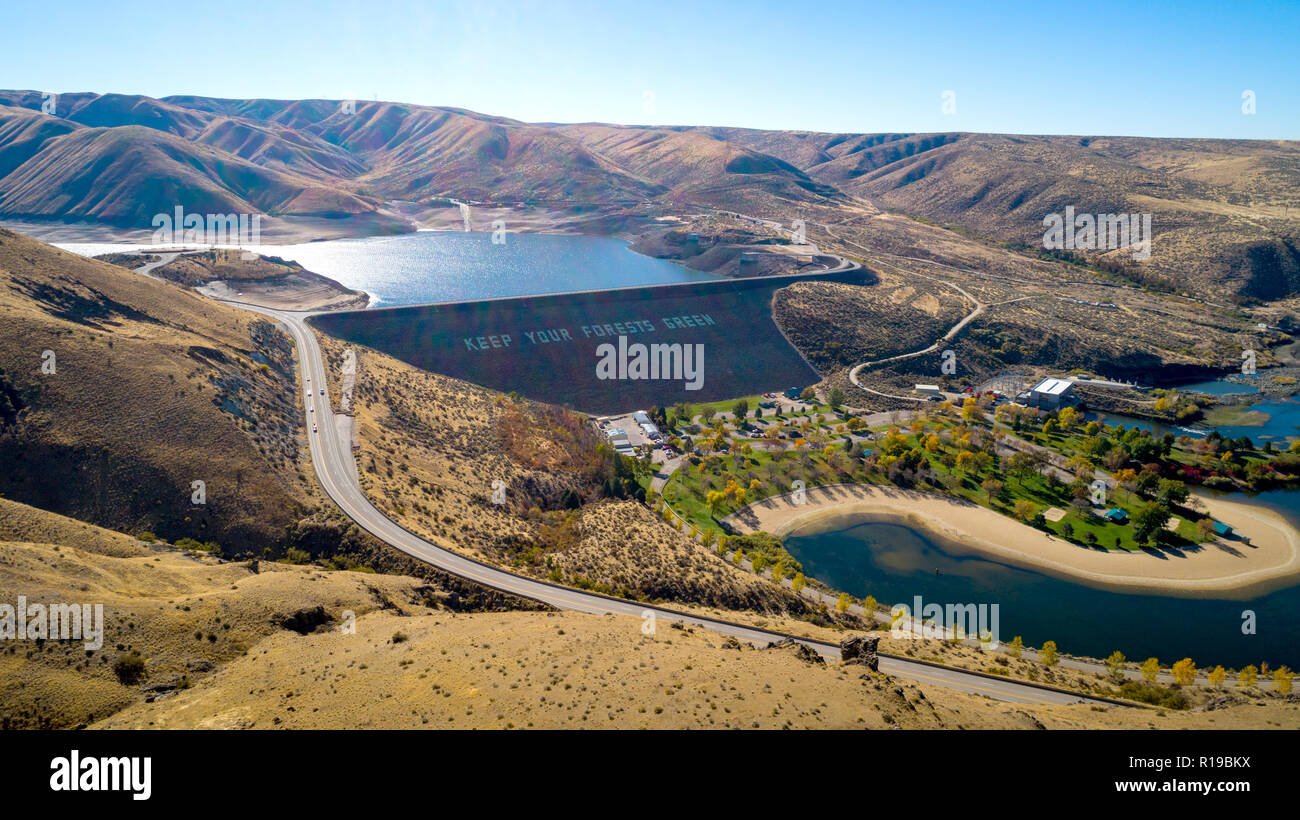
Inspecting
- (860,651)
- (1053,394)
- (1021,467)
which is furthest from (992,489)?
(860,651)

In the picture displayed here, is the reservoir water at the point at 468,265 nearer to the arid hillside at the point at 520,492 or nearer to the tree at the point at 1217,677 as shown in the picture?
the arid hillside at the point at 520,492

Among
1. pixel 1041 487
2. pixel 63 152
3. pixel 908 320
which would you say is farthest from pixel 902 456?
pixel 63 152

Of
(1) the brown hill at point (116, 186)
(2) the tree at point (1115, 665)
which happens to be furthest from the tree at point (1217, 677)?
(1) the brown hill at point (116, 186)

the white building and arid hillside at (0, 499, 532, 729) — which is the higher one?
the white building

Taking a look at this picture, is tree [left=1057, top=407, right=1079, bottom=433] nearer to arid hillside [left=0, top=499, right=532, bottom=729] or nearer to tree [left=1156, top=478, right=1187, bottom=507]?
tree [left=1156, top=478, right=1187, bottom=507]

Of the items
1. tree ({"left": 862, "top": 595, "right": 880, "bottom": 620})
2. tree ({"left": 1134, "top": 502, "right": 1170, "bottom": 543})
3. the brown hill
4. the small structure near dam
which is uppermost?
the brown hill

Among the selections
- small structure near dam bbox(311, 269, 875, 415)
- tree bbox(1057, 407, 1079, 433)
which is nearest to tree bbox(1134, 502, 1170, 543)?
tree bbox(1057, 407, 1079, 433)

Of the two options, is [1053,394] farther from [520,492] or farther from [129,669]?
[129,669]

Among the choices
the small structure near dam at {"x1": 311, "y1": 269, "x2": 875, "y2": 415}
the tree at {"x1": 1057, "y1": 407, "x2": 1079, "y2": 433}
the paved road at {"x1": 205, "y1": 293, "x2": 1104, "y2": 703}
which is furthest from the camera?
the small structure near dam at {"x1": 311, "y1": 269, "x2": 875, "y2": 415}
